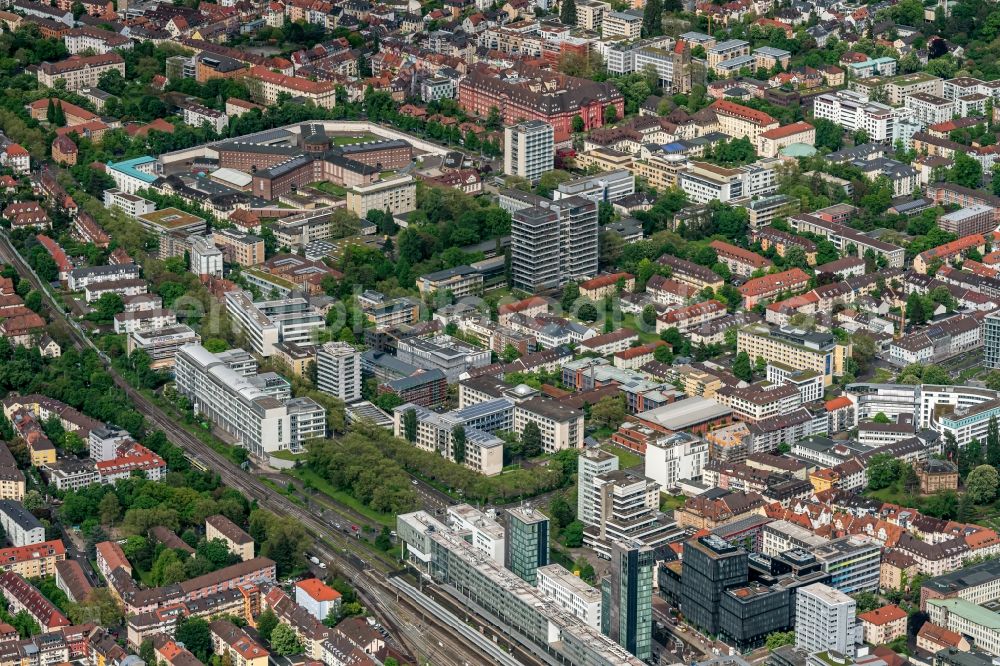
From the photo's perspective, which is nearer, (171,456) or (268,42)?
(171,456)

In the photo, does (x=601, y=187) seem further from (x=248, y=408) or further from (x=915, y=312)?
(x=248, y=408)

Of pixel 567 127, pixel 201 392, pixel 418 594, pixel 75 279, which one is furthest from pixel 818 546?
pixel 567 127

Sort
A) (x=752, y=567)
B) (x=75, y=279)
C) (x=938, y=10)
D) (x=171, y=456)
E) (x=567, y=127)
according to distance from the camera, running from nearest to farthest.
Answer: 1. (x=752, y=567)
2. (x=171, y=456)
3. (x=75, y=279)
4. (x=567, y=127)
5. (x=938, y=10)

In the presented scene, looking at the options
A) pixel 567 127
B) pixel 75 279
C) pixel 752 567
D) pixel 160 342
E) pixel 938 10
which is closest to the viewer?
pixel 752 567

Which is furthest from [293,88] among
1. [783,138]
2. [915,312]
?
[915,312]

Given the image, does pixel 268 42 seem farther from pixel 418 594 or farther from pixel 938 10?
pixel 418 594

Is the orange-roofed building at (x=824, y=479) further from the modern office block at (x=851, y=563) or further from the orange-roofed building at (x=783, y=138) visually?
the orange-roofed building at (x=783, y=138)

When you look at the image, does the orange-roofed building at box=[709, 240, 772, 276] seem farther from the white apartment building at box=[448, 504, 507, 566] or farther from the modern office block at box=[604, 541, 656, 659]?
the modern office block at box=[604, 541, 656, 659]
